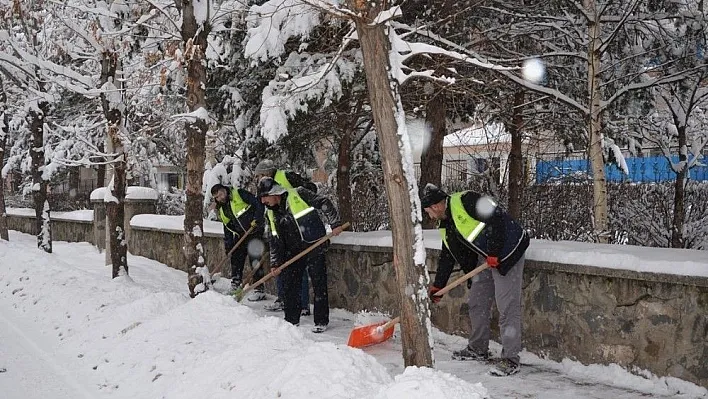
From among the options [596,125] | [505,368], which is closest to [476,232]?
[505,368]

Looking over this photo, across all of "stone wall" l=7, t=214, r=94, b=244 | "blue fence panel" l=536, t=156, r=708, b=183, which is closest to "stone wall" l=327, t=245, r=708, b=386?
"blue fence panel" l=536, t=156, r=708, b=183

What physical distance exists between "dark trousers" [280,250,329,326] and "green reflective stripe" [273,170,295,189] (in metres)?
0.83

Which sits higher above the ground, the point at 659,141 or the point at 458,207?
the point at 659,141

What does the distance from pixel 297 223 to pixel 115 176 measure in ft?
12.9

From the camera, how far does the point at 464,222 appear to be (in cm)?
542

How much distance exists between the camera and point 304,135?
9359 millimetres

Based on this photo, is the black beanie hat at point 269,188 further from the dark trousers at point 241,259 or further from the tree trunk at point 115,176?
the tree trunk at point 115,176

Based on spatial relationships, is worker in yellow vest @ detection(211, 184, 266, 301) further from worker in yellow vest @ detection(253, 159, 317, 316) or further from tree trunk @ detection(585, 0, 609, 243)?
tree trunk @ detection(585, 0, 609, 243)

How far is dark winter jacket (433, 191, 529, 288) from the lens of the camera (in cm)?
521

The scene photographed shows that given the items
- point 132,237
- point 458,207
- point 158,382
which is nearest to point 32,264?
point 132,237

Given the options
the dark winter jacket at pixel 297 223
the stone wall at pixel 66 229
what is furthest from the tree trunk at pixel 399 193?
the stone wall at pixel 66 229

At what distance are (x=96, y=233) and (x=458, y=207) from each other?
11.2 meters

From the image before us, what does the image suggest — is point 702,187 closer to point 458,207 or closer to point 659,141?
point 659,141

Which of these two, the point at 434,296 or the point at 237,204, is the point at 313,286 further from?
the point at 237,204
